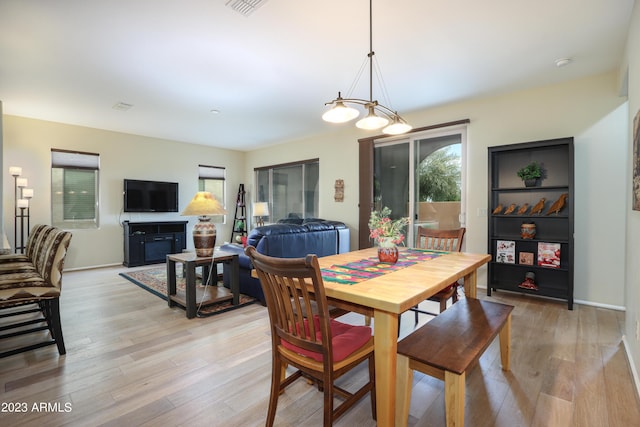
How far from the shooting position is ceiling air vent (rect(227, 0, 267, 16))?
218 centimetres

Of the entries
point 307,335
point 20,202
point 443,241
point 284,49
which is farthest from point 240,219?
point 307,335

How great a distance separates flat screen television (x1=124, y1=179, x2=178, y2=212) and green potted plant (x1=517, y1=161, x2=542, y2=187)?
6.37 metres

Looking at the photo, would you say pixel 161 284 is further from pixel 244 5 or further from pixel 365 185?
pixel 244 5

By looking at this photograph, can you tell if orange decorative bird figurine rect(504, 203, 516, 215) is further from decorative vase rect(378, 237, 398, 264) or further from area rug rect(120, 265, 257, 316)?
area rug rect(120, 265, 257, 316)

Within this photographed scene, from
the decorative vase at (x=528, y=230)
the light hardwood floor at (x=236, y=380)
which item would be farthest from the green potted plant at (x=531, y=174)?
the light hardwood floor at (x=236, y=380)

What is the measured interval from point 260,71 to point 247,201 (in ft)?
16.5

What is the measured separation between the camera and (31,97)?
4.03 metres

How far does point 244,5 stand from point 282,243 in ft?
7.63

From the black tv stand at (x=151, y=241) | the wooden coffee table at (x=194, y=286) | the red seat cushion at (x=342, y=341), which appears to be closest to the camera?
the red seat cushion at (x=342, y=341)

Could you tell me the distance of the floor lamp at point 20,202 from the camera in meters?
4.63

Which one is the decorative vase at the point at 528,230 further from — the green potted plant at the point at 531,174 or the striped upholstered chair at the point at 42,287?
the striped upholstered chair at the point at 42,287

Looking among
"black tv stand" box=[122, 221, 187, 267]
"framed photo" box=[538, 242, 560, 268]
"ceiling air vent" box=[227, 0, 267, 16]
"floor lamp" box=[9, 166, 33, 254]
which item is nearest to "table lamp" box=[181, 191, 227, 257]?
"ceiling air vent" box=[227, 0, 267, 16]

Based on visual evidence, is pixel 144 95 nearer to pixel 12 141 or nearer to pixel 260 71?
pixel 260 71

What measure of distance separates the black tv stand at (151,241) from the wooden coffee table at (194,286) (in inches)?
102
